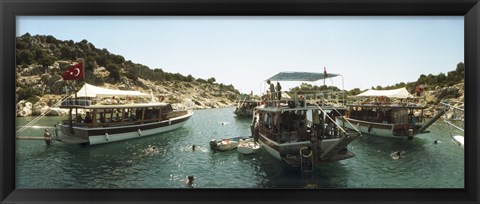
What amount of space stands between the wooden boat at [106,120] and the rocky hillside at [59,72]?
679 millimetres

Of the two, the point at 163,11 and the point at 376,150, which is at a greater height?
the point at 163,11

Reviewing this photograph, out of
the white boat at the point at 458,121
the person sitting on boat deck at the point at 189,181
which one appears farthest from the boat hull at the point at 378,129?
the person sitting on boat deck at the point at 189,181

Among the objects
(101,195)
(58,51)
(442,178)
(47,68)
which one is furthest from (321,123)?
(47,68)

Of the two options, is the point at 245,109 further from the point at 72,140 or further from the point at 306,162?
the point at 306,162

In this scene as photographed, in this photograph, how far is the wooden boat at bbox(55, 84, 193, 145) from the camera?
31.9 feet

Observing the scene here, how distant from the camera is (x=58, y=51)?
7055 mm

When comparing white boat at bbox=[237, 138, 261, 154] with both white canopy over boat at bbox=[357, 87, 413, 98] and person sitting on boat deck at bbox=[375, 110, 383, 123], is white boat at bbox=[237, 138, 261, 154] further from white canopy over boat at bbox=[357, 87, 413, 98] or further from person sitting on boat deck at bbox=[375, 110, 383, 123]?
person sitting on boat deck at bbox=[375, 110, 383, 123]

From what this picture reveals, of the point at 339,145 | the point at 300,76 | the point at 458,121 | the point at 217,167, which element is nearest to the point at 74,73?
the point at 217,167

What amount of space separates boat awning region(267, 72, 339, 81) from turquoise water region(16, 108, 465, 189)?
222 centimetres

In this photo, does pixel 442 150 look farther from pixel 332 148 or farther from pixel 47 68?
pixel 47 68

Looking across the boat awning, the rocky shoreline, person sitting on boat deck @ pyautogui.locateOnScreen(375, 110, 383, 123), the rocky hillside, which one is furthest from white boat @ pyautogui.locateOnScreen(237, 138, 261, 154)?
person sitting on boat deck @ pyautogui.locateOnScreen(375, 110, 383, 123)

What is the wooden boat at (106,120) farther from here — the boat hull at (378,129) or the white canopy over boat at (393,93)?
the white canopy over boat at (393,93)

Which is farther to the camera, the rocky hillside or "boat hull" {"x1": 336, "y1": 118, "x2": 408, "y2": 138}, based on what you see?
"boat hull" {"x1": 336, "y1": 118, "x2": 408, "y2": 138}
